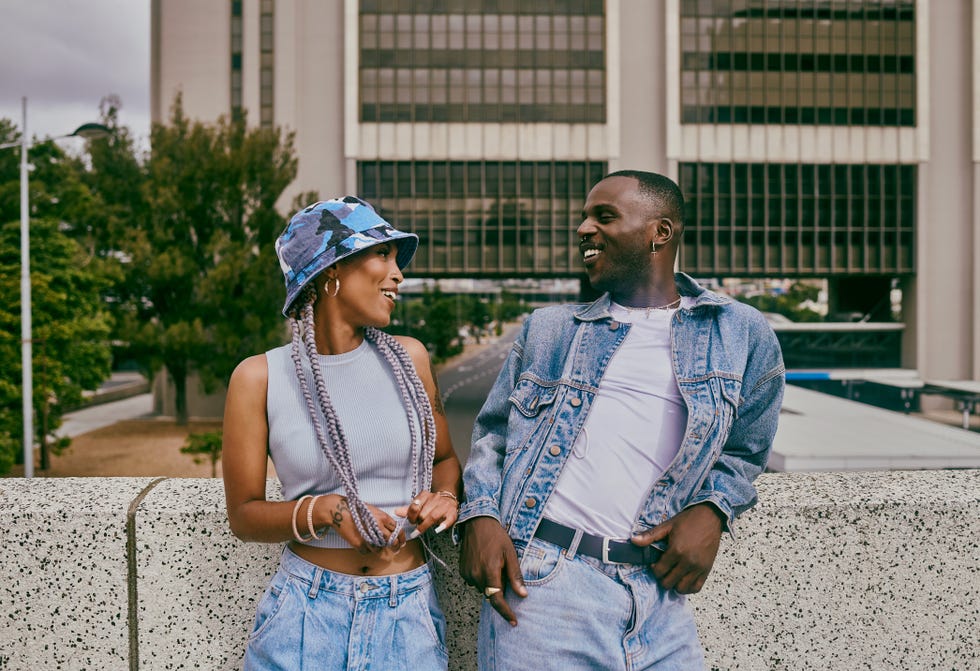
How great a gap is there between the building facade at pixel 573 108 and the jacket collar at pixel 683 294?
36.7 m

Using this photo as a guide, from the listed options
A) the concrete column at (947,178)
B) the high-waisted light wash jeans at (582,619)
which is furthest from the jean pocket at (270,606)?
the concrete column at (947,178)

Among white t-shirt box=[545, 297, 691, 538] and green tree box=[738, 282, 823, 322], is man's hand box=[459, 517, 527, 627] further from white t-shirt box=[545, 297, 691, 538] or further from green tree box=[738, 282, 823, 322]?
green tree box=[738, 282, 823, 322]

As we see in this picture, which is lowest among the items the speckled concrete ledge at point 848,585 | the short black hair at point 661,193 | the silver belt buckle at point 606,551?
the speckled concrete ledge at point 848,585

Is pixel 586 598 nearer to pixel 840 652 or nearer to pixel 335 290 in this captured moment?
pixel 335 290

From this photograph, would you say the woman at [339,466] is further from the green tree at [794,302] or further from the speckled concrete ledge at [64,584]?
the green tree at [794,302]

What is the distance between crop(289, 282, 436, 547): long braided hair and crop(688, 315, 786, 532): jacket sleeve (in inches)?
30.5

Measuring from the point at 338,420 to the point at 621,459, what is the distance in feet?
2.49

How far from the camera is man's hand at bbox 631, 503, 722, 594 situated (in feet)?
7.15

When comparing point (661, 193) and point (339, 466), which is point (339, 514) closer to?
point (339, 466)

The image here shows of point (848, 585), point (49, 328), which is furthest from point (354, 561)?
point (49, 328)

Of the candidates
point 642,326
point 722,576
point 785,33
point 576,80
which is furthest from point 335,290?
point 785,33

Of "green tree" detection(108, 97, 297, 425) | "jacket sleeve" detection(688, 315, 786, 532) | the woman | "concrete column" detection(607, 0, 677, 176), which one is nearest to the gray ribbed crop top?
the woman

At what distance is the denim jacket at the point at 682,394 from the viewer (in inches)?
Result: 87.8

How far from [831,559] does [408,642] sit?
4.89ft
